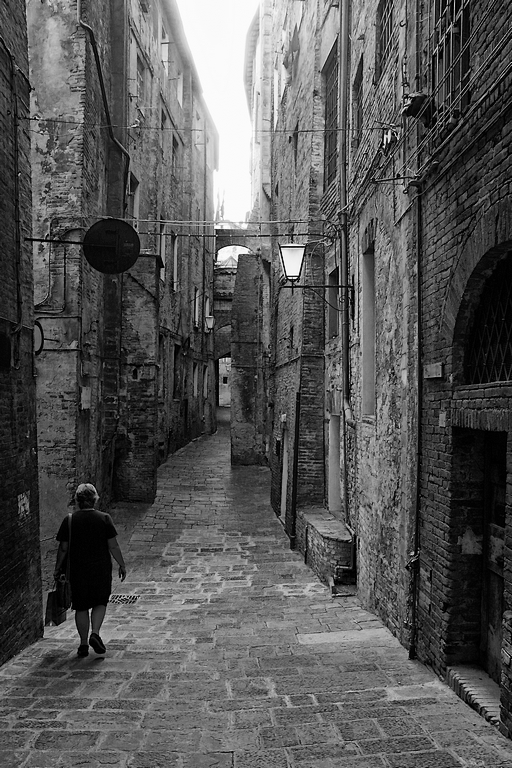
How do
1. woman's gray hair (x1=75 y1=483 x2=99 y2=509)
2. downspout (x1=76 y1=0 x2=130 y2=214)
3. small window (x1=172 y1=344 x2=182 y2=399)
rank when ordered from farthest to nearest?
small window (x1=172 y1=344 x2=182 y2=399) < downspout (x1=76 y1=0 x2=130 y2=214) < woman's gray hair (x1=75 y1=483 x2=99 y2=509)

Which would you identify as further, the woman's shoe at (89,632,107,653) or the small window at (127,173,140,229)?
the small window at (127,173,140,229)

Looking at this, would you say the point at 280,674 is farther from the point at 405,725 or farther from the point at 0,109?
the point at 0,109

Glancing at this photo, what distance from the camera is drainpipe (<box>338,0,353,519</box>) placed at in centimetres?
866

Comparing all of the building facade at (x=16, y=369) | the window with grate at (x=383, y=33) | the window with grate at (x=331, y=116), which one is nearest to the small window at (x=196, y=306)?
the window with grate at (x=331, y=116)

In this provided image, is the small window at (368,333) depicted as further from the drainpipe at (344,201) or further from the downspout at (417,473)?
the downspout at (417,473)

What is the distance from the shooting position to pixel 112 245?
687cm

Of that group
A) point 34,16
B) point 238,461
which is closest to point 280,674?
point 34,16

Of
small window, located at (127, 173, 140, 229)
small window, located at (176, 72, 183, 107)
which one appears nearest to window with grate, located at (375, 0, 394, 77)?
small window, located at (127, 173, 140, 229)

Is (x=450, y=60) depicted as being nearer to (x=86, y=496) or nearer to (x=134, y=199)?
(x=86, y=496)

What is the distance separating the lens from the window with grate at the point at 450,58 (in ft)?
14.1

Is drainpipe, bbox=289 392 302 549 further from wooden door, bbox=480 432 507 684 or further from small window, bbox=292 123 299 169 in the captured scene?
wooden door, bbox=480 432 507 684

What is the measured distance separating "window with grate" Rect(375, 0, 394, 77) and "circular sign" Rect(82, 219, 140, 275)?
334 cm

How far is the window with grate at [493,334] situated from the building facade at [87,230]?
3931mm

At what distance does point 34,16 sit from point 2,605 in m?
9.93
